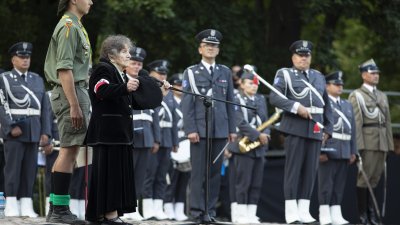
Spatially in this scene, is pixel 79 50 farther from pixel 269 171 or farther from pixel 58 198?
pixel 269 171

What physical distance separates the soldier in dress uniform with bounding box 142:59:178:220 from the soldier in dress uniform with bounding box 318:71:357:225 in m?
2.38

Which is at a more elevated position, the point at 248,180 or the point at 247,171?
the point at 247,171

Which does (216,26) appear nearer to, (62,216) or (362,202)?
(362,202)

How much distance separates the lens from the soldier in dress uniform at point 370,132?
16.5 metres

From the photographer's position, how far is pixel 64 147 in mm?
10570

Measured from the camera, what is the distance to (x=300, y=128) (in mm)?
13742

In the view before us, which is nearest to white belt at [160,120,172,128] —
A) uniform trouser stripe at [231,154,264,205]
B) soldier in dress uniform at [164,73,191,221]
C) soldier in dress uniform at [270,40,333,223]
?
soldier in dress uniform at [164,73,191,221]

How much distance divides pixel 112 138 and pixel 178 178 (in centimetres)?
802

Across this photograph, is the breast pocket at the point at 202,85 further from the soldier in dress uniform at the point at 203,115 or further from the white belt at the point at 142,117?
the white belt at the point at 142,117

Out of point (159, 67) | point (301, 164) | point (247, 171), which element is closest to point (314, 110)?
point (301, 164)

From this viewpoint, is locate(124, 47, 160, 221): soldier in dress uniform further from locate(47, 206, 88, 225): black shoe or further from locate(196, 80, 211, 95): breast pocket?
locate(47, 206, 88, 225): black shoe

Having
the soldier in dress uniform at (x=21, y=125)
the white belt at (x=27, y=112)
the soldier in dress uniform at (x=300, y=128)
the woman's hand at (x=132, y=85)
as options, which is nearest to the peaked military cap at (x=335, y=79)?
the soldier in dress uniform at (x=300, y=128)

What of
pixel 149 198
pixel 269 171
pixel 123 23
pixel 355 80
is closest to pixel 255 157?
pixel 149 198

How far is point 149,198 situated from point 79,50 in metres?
6.04
